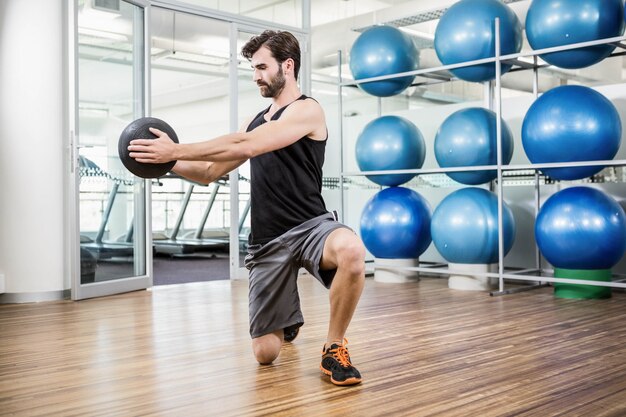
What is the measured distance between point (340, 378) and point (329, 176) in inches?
179

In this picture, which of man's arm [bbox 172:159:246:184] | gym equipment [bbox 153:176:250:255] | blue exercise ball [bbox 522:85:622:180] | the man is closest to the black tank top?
the man

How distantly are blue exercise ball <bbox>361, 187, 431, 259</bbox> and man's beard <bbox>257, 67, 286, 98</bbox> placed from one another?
2.64 meters

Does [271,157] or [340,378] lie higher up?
[271,157]

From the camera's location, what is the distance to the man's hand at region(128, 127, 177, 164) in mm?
1936

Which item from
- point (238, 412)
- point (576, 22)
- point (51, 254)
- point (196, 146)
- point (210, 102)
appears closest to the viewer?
point (238, 412)

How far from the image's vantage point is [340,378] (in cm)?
217

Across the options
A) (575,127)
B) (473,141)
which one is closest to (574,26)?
(575,127)

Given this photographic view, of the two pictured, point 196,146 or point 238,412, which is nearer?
point 238,412

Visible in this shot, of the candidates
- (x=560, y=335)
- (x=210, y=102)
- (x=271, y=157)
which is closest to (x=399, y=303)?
(x=560, y=335)

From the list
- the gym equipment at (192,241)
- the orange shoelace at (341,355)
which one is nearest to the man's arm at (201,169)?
the orange shoelace at (341,355)

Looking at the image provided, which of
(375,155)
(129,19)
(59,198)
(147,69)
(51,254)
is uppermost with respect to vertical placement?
(129,19)

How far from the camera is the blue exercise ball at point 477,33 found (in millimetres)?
4422

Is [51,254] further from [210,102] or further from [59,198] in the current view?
[210,102]

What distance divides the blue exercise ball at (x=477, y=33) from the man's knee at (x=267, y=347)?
2.82m
